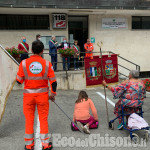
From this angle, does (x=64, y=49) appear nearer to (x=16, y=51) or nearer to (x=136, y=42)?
(x=16, y=51)

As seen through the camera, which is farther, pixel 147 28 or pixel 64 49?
pixel 147 28

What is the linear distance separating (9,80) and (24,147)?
1802mm

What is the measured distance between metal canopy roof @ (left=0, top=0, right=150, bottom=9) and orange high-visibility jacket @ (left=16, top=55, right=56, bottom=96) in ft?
21.3

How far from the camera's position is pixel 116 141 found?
3.89m

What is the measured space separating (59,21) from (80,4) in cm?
157

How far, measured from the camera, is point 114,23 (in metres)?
11.4

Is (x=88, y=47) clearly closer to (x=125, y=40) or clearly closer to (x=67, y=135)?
(x=125, y=40)

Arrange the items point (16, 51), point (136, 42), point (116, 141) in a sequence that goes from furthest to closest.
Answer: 1. point (136, 42)
2. point (16, 51)
3. point (116, 141)

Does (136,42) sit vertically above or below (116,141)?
above

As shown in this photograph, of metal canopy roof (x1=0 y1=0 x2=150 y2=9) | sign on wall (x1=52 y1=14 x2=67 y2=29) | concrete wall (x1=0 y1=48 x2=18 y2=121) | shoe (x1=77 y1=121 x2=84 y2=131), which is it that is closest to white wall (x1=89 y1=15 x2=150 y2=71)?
metal canopy roof (x1=0 y1=0 x2=150 y2=9)

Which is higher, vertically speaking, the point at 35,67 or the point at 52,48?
the point at 52,48

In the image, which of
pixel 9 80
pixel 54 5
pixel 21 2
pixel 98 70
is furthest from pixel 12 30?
pixel 98 70

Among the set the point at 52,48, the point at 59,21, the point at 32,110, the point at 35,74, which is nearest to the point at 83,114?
the point at 32,110

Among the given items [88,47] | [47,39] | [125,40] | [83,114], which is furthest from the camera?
[125,40]
